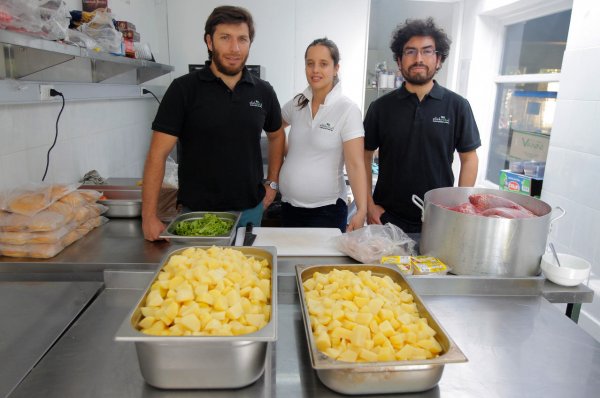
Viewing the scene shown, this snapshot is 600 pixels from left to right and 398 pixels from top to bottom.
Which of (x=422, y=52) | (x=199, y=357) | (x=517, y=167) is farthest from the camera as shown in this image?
(x=517, y=167)

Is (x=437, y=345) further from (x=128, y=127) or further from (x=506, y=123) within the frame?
(x=506, y=123)

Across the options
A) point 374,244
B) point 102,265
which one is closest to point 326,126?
point 374,244

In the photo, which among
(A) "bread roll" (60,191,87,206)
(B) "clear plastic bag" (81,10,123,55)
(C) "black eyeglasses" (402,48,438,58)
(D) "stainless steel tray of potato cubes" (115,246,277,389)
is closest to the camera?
(D) "stainless steel tray of potato cubes" (115,246,277,389)

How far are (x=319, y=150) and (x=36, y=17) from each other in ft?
4.33

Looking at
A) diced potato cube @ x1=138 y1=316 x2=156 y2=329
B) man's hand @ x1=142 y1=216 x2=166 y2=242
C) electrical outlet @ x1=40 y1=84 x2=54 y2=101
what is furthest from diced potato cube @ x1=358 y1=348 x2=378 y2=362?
electrical outlet @ x1=40 y1=84 x2=54 y2=101

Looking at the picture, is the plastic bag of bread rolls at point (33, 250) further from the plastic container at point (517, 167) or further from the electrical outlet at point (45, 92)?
the plastic container at point (517, 167)

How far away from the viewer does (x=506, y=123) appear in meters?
3.83

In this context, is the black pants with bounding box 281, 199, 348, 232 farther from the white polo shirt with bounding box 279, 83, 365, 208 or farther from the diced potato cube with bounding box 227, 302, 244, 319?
the diced potato cube with bounding box 227, 302, 244, 319

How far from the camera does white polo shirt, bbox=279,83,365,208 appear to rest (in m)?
2.22

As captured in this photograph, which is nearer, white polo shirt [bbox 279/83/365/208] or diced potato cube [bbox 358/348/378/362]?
diced potato cube [bbox 358/348/378/362]

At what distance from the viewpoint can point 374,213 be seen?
228cm

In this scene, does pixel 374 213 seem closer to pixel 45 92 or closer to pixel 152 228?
pixel 152 228

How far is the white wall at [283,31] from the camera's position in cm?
369

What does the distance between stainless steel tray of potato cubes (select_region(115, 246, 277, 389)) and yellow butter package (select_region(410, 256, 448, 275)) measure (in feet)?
1.98
